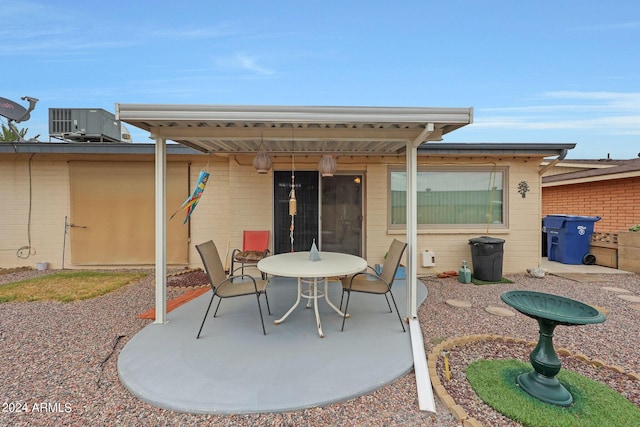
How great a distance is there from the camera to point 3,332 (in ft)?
10.7

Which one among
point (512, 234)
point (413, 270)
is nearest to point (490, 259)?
point (512, 234)

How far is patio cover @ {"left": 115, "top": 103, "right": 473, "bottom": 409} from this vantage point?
2822 mm

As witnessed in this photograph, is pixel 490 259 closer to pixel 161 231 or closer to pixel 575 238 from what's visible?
pixel 575 238

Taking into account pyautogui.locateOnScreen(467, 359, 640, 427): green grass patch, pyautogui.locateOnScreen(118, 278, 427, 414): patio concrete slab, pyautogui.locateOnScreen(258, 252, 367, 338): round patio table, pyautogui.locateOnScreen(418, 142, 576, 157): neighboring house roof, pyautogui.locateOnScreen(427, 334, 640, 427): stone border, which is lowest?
pyautogui.locateOnScreen(467, 359, 640, 427): green grass patch

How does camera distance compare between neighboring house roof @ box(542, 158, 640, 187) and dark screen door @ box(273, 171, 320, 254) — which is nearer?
dark screen door @ box(273, 171, 320, 254)

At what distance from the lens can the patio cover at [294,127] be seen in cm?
282

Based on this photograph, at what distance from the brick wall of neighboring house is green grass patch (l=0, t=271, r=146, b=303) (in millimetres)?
10989

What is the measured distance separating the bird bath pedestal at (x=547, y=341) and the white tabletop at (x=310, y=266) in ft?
4.71

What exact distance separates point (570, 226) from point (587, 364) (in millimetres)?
5685

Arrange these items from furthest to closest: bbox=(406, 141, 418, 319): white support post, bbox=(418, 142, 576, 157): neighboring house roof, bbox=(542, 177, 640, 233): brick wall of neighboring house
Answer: bbox=(542, 177, 640, 233): brick wall of neighboring house → bbox=(418, 142, 576, 157): neighboring house roof → bbox=(406, 141, 418, 319): white support post

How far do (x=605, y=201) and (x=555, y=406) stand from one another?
8.79 m

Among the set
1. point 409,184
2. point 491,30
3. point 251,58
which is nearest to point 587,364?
point 409,184

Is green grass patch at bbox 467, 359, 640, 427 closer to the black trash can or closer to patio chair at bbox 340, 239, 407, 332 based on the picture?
patio chair at bbox 340, 239, 407, 332

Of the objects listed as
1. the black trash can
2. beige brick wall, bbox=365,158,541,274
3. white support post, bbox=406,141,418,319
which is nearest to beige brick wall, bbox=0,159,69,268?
beige brick wall, bbox=365,158,541,274
